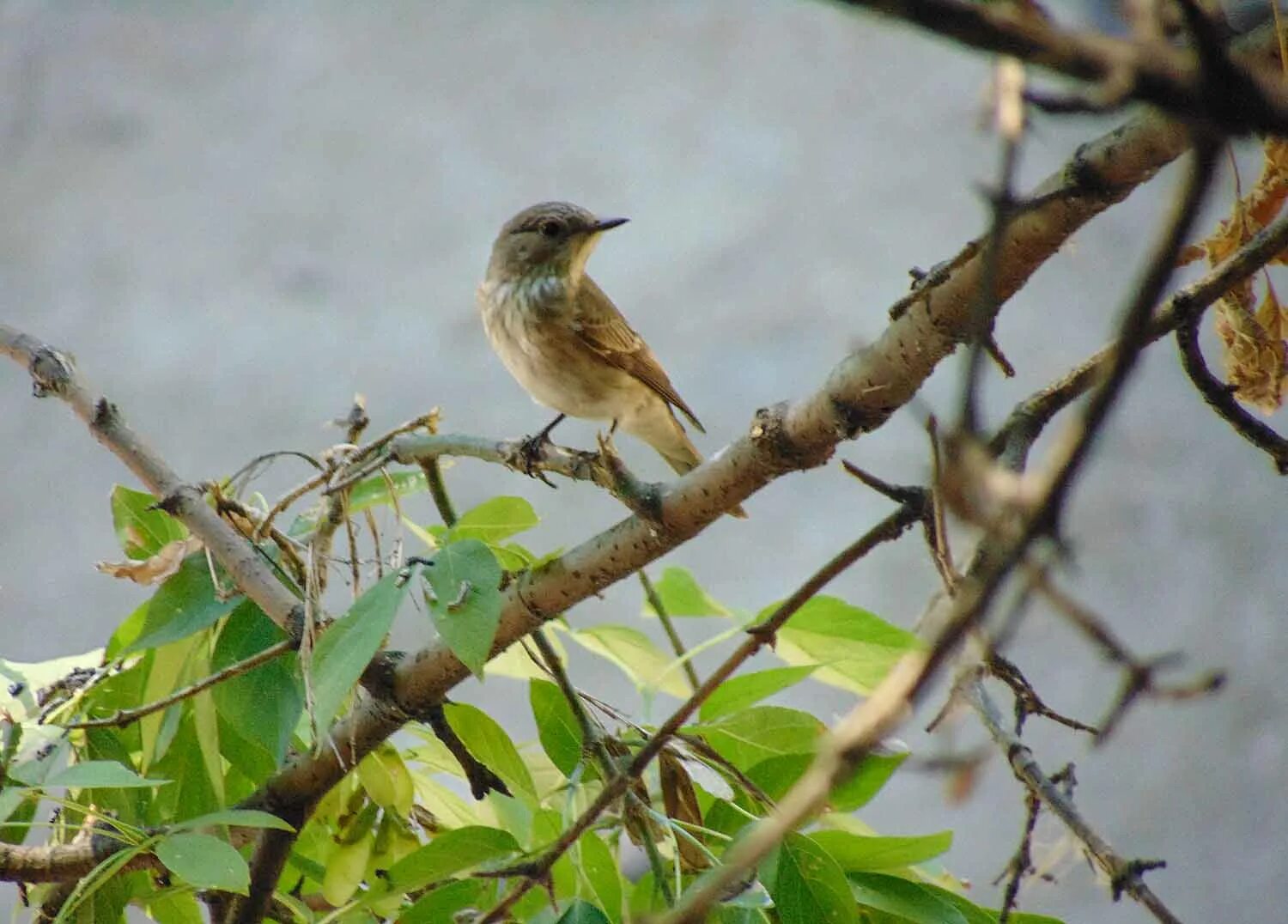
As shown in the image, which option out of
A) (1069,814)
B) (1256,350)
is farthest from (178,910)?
(1256,350)

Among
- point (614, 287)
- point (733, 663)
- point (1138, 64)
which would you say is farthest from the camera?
point (614, 287)

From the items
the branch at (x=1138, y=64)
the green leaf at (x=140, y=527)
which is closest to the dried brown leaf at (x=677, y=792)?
the green leaf at (x=140, y=527)

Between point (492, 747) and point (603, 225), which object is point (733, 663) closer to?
point (492, 747)

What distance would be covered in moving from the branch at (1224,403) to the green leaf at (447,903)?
2.09ft

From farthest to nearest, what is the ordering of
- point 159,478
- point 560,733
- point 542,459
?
point 542,459
point 159,478
point 560,733

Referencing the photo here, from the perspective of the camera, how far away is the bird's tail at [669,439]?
83.8 inches

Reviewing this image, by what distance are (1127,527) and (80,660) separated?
4.05 metres

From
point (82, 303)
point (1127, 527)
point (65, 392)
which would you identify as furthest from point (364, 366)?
point (65, 392)

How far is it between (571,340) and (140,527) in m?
0.95

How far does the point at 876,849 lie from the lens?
1.00 metres

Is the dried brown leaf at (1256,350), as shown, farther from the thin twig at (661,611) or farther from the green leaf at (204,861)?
the green leaf at (204,861)

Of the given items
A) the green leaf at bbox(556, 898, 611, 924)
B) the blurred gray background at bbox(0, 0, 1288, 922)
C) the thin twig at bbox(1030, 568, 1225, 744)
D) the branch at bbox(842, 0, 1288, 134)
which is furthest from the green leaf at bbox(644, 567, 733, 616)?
the blurred gray background at bbox(0, 0, 1288, 922)

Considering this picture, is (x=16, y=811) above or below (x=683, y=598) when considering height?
above

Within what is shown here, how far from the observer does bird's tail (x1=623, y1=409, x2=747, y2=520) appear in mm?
2129
